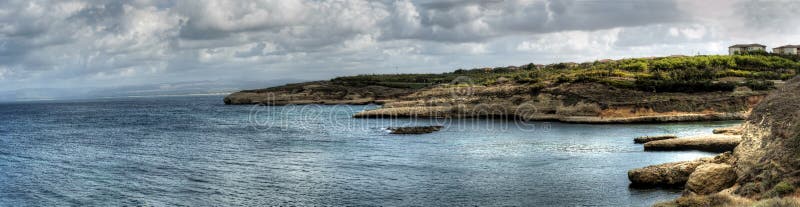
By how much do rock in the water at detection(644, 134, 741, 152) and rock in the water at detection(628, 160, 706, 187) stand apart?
52.6 feet

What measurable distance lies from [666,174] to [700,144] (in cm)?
1792

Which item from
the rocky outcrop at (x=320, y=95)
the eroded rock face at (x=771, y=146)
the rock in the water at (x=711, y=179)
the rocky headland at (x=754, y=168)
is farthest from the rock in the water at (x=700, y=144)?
the rocky outcrop at (x=320, y=95)

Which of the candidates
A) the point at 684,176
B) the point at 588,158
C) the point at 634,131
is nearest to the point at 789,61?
the point at 634,131

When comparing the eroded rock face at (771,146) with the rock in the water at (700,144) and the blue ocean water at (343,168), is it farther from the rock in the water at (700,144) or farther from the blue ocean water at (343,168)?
the rock in the water at (700,144)

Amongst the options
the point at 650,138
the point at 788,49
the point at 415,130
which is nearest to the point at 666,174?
the point at 650,138

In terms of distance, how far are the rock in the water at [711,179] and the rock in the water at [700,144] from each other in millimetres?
19593

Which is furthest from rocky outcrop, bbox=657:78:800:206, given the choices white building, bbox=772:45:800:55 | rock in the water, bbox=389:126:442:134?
white building, bbox=772:45:800:55

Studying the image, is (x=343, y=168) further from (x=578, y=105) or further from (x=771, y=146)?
(x=578, y=105)

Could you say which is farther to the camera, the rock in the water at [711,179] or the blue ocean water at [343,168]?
the blue ocean water at [343,168]

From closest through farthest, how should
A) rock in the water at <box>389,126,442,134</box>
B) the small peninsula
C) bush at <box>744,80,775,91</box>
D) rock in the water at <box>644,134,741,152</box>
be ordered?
1. rock in the water at <box>644,134,741,152</box>
2. rock in the water at <box>389,126,442,134</box>
3. the small peninsula
4. bush at <box>744,80,775,91</box>

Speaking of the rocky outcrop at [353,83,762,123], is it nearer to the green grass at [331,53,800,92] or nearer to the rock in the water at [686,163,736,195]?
the green grass at [331,53,800,92]

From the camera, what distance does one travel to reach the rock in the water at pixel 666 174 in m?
32.0

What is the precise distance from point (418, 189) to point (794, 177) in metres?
17.4

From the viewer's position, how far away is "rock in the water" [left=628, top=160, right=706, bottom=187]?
3198 cm
